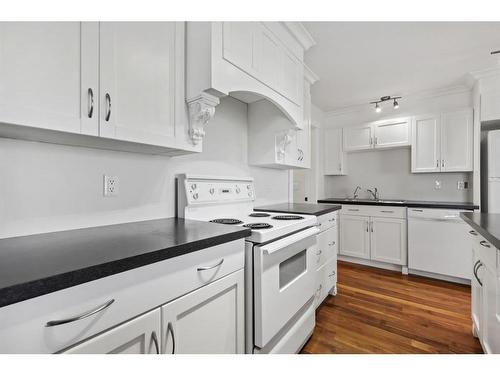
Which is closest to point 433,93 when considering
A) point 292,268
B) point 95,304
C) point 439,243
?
point 439,243

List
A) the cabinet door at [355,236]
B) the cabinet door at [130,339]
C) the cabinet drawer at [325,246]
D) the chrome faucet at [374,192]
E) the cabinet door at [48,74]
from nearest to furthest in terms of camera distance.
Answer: the cabinet door at [130,339]
the cabinet door at [48,74]
the cabinet drawer at [325,246]
the cabinet door at [355,236]
the chrome faucet at [374,192]

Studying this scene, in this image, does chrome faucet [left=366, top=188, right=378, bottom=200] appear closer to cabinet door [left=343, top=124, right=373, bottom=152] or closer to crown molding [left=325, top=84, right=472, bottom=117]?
cabinet door [left=343, top=124, right=373, bottom=152]

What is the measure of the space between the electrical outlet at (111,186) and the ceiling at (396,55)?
6.21 ft

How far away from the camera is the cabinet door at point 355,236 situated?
11.3 ft

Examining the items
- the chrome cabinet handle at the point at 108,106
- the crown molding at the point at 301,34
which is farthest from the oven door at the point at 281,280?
the crown molding at the point at 301,34

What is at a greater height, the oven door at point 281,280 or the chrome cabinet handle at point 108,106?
the chrome cabinet handle at point 108,106

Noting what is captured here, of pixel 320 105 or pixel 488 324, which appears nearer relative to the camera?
pixel 488 324

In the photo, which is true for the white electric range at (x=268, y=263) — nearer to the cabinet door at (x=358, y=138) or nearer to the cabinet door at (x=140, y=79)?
the cabinet door at (x=140, y=79)

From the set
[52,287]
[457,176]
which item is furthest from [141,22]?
[457,176]

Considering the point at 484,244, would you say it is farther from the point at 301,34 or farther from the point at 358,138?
the point at 358,138

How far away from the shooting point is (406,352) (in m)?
1.66
